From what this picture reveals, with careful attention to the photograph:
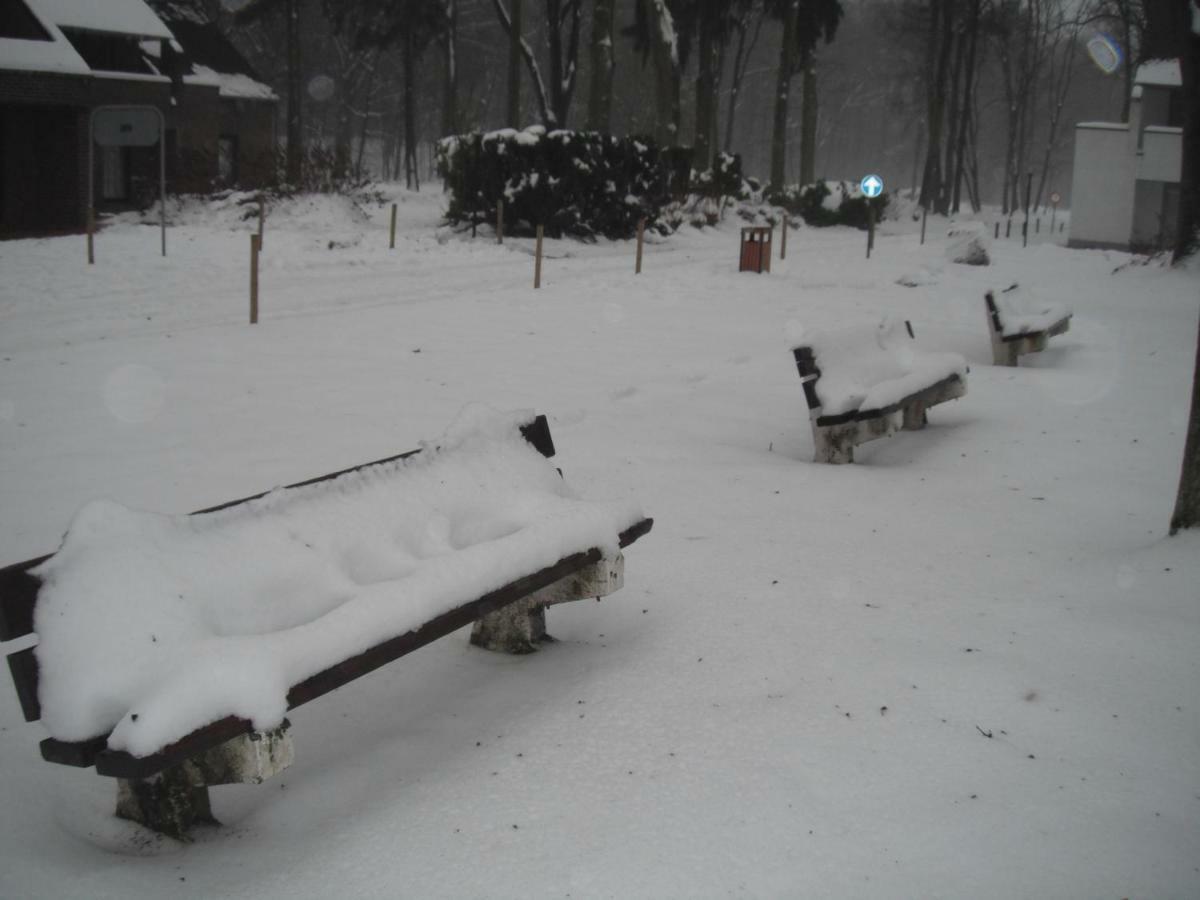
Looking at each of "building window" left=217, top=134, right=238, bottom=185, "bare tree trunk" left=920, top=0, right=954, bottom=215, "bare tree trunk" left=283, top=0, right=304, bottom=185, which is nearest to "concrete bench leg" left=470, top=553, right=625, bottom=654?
"bare tree trunk" left=283, top=0, right=304, bottom=185

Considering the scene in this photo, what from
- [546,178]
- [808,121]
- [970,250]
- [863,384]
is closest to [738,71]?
[808,121]

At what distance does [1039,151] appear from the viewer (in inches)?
4656

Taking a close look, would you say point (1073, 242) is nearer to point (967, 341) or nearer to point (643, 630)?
point (967, 341)

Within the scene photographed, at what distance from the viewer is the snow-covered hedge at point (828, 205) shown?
4081cm

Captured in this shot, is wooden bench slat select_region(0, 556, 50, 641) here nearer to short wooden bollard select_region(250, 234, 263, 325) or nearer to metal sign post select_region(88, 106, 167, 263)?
short wooden bollard select_region(250, 234, 263, 325)

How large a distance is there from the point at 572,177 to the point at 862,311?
11.1 metres

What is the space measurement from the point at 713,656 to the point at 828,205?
38.3m

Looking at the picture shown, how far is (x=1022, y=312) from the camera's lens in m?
11.7

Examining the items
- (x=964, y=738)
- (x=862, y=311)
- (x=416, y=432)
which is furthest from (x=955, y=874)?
(x=862, y=311)

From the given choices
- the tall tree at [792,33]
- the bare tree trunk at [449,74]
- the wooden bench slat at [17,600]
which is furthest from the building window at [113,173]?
the wooden bench slat at [17,600]

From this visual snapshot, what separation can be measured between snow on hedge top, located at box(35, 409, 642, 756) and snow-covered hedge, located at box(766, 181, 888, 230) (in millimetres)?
37946

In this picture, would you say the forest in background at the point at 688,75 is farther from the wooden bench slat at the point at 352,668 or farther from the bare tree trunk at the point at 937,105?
the wooden bench slat at the point at 352,668

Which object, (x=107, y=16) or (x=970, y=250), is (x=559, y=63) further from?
(x=970, y=250)

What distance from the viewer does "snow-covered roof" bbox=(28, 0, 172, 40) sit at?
26312mm
